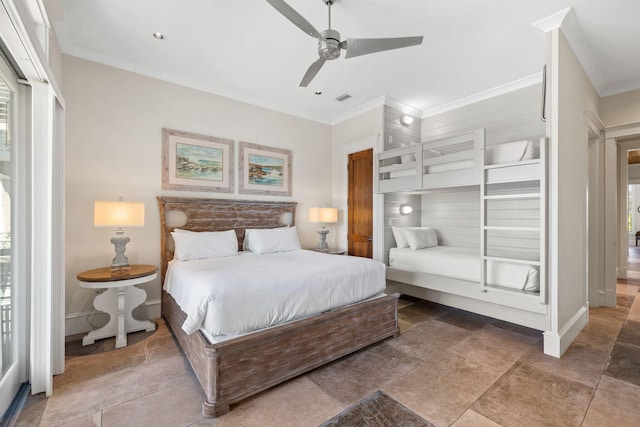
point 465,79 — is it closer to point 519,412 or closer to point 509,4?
point 509,4

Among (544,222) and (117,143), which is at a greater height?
(117,143)

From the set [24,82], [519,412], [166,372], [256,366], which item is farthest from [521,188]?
[24,82]

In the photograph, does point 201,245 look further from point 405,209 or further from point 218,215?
point 405,209

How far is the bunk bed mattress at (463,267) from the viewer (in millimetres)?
2838

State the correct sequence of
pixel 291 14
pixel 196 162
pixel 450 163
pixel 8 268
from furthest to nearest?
pixel 196 162 → pixel 450 163 → pixel 291 14 → pixel 8 268

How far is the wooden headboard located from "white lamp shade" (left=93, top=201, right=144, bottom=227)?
629 millimetres

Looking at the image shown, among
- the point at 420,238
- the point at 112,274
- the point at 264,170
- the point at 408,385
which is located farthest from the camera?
the point at 264,170

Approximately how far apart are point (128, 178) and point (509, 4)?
4271 millimetres

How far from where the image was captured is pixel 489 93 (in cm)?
410

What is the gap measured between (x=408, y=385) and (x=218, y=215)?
3.03 m

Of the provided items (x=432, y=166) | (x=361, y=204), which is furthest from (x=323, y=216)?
(x=432, y=166)

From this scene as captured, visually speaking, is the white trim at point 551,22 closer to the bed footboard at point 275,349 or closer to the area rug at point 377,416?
the bed footboard at point 275,349

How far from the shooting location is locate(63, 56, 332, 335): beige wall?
306cm

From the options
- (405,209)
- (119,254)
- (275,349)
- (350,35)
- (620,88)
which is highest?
(350,35)
